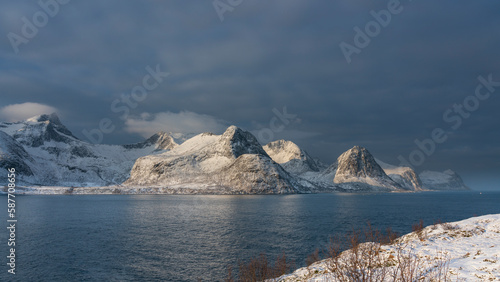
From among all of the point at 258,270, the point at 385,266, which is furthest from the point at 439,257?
the point at 258,270

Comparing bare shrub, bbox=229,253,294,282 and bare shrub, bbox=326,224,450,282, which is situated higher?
bare shrub, bbox=326,224,450,282

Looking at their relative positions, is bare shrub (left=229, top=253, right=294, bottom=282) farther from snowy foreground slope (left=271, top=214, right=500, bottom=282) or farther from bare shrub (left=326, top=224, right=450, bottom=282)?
bare shrub (left=326, top=224, right=450, bottom=282)

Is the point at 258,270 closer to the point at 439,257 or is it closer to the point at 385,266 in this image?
the point at 385,266

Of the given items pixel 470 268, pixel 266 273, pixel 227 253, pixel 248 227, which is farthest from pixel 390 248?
pixel 248 227

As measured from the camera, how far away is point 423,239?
77.4 feet

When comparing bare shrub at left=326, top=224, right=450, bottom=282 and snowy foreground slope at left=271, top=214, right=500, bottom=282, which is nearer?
bare shrub at left=326, top=224, right=450, bottom=282

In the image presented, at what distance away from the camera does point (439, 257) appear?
737 inches

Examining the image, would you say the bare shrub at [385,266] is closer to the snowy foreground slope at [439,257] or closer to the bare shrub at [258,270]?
the snowy foreground slope at [439,257]

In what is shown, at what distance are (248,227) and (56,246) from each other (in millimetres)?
36972

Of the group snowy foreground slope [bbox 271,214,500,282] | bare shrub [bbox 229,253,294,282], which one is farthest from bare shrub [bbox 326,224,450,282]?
bare shrub [bbox 229,253,294,282]

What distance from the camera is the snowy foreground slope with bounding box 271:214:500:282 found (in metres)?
14.8

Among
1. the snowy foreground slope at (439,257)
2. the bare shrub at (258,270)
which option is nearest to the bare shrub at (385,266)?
the snowy foreground slope at (439,257)

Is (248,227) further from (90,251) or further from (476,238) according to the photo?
(476,238)

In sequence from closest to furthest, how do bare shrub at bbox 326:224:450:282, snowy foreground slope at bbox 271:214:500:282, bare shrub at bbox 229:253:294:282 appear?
bare shrub at bbox 326:224:450:282, snowy foreground slope at bbox 271:214:500:282, bare shrub at bbox 229:253:294:282
